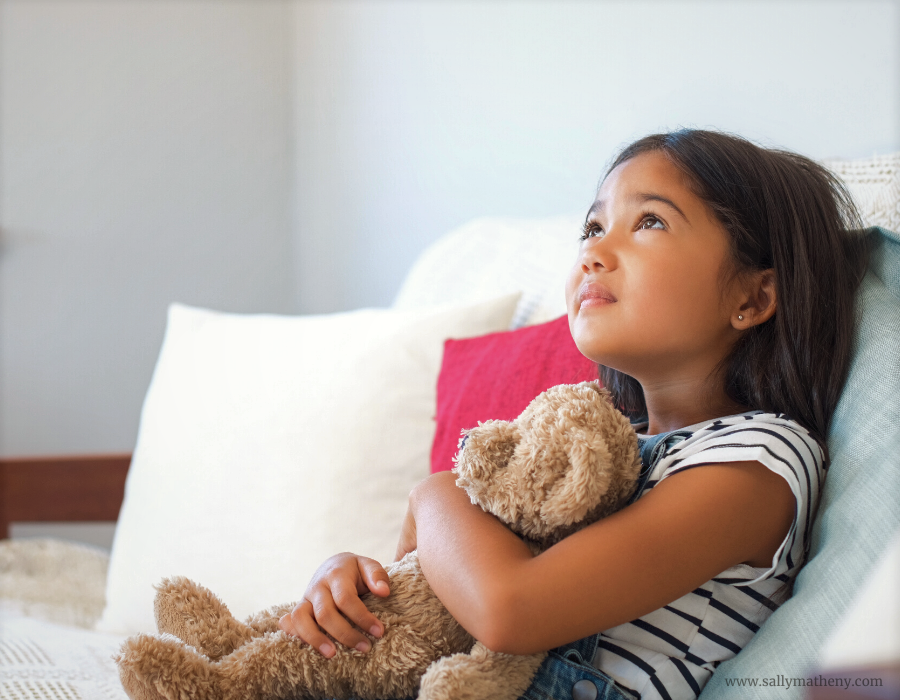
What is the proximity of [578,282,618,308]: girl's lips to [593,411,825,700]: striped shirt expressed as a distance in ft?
0.50

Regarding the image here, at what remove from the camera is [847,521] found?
573 mm

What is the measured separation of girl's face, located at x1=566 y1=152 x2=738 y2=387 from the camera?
2.27ft

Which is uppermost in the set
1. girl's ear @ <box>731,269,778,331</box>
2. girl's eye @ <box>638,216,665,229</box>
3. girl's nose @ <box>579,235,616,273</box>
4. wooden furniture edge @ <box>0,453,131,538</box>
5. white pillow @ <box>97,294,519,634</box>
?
girl's eye @ <box>638,216,665,229</box>

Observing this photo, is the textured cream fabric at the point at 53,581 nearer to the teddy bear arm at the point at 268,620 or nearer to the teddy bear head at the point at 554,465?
the teddy bear arm at the point at 268,620

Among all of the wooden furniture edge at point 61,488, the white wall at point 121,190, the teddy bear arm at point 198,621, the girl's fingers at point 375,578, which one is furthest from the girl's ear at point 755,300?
the white wall at point 121,190

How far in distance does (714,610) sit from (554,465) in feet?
0.64

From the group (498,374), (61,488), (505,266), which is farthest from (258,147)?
(498,374)

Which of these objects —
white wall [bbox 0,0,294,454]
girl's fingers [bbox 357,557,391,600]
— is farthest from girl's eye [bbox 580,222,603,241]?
white wall [bbox 0,0,294,454]

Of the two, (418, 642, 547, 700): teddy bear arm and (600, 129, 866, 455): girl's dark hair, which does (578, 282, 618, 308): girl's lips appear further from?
(418, 642, 547, 700): teddy bear arm


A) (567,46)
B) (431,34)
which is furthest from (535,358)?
(431,34)

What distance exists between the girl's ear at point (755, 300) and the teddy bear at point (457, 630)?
18 centimetres

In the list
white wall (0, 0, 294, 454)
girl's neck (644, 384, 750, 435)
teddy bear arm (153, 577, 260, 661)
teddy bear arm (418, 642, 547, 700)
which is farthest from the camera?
white wall (0, 0, 294, 454)

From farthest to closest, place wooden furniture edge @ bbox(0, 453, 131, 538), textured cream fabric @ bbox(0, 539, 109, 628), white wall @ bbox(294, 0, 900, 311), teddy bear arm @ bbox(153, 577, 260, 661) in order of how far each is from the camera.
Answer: wooden furniture edge @ bbox(0, 453, 131, 538), textured cream fabric @ bbox(0, 539, 109, 628), white wall @ bbox(294, 0, 900, 311), teddy bear arm @ bbox(153, 577, 260, 661)

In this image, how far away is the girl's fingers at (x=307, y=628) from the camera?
0.60 m
